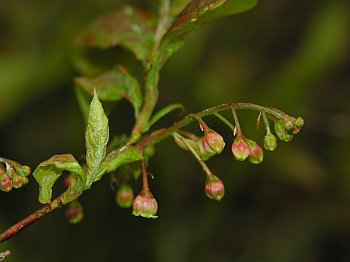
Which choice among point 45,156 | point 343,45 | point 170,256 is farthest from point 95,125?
point 343,45

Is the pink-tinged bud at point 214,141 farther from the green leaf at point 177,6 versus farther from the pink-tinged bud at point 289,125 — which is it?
the green leaf at point 177,6

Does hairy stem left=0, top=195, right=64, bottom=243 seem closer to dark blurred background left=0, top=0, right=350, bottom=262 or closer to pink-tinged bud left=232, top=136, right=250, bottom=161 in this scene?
pink-tinged bud left=232, top=136, right=250, bottom=161

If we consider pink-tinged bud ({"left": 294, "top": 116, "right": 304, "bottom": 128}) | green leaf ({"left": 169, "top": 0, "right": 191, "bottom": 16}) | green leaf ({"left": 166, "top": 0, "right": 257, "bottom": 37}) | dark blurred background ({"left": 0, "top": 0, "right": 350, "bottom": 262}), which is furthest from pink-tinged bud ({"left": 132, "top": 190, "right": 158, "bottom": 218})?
dark blurred background ({"left": 0, "top": 0, "right": 350, "bottom": 262})

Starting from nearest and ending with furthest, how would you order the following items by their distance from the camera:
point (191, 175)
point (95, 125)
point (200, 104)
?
point (95, 125) → point (200, 104) → point (191, 175)

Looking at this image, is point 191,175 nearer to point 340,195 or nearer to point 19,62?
point 340,195

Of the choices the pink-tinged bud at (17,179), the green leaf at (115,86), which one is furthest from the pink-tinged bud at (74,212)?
the green leaf at (115,86)
